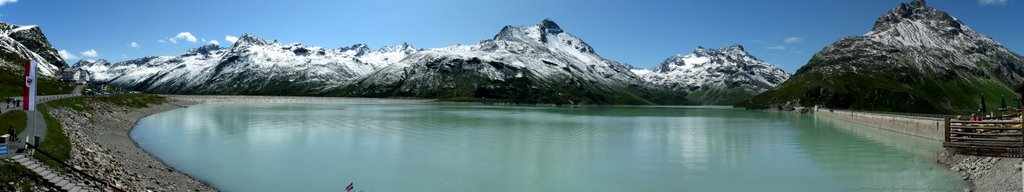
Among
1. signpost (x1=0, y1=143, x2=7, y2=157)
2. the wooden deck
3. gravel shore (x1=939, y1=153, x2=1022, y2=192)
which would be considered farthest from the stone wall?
signpost (x1=0, y1=143, x2=7, y2=157)

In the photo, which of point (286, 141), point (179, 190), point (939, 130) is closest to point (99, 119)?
point (286, 141)

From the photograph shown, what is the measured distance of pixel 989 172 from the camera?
3550 centimetres

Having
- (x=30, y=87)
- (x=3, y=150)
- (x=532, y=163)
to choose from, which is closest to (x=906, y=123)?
(x=532, y=163)

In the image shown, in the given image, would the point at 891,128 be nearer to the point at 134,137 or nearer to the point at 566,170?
the point at 566,170

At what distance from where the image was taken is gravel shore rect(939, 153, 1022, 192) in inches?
1241

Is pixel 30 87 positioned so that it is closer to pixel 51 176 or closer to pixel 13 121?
pixel 51 176

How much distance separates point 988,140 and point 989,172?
16.7 ft

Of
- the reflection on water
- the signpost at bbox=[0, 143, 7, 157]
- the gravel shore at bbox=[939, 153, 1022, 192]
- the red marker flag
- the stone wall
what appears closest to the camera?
the signpost at bbox=[0, 143, 7, 157]

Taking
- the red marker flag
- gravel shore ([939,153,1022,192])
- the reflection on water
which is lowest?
the reflection on water

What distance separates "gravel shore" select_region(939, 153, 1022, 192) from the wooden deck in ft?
1.86

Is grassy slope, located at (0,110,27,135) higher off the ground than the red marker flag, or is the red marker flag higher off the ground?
the red marker flag

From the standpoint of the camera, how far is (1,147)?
2419cm

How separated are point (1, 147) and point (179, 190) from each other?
23.5 ft

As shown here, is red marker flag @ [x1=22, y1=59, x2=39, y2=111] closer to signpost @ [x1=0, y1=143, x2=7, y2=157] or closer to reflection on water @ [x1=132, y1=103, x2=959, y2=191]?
signpost @ [x1=0, y1=143, x2=7, y2=157]
